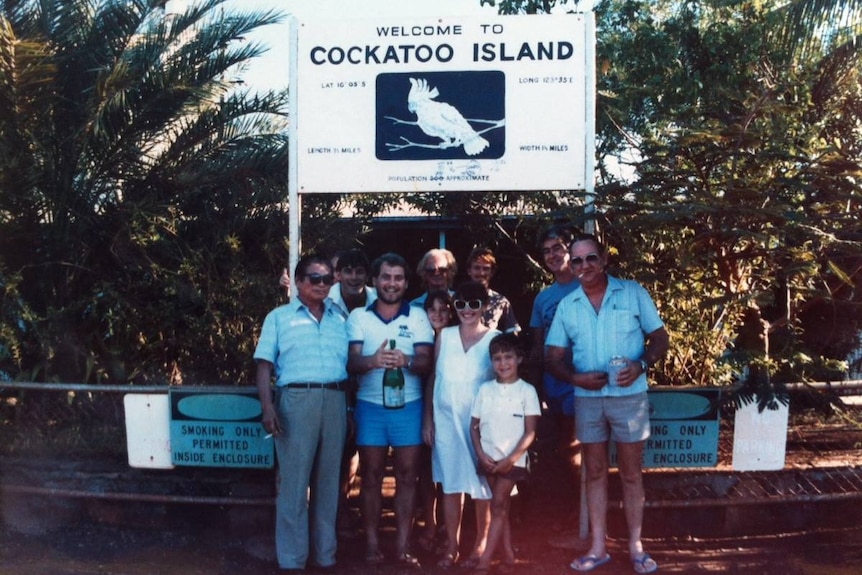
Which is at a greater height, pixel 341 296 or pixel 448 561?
pixel 341 296

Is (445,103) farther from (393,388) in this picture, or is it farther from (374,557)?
(374,557)

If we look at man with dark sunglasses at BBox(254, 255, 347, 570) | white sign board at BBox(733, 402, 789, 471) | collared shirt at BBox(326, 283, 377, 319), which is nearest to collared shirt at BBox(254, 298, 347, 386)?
man with dark sunglasses at BBox(254, 255, 347, 570)

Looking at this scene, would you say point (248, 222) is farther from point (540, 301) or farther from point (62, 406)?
point (540, 301)

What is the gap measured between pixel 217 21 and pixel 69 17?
132 centimetres

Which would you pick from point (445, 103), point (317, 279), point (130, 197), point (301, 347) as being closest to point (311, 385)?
point (301, 347)

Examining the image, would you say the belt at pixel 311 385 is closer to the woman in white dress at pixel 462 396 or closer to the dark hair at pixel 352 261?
the woman in white dress at pixel 462 396

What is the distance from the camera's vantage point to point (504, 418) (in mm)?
5168

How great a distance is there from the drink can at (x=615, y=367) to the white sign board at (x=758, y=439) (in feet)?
3.30

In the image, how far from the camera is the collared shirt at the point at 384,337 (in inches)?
213

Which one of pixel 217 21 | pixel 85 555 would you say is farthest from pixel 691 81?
pixel 85 555

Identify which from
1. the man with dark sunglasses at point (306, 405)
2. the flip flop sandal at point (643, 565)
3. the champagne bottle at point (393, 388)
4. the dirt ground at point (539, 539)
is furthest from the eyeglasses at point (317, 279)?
the flip flop sandal at point (643, 565)

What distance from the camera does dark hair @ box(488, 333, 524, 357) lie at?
5.16 meters

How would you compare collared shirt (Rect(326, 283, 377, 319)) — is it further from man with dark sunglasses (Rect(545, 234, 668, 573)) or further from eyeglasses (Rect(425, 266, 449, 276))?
man with dark sunglasses (Rect(545, 234, 668, 573))

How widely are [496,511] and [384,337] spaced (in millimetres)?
1165
